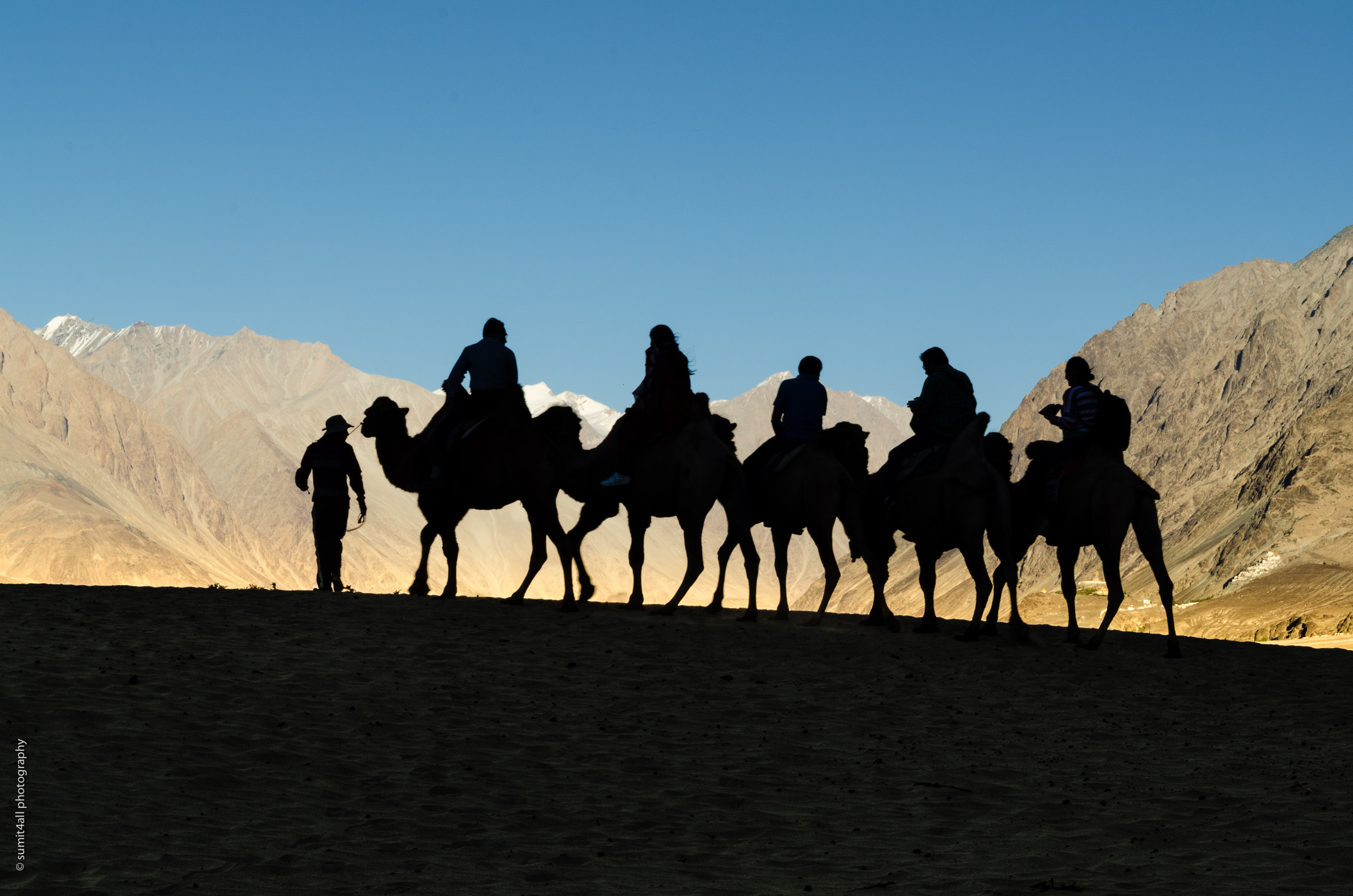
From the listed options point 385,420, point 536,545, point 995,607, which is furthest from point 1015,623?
point 385,420

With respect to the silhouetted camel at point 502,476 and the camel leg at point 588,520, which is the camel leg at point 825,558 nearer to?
the camel leg at point 588,520

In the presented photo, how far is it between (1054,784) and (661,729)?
10.2ft

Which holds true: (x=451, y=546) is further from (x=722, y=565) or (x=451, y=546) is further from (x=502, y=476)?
(x=722, y=565)

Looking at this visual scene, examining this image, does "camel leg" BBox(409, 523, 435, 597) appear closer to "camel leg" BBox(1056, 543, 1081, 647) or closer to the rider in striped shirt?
"camel leg" BBox(1056, 543, 1081, 647)

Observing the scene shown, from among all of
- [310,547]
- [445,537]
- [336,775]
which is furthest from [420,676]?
[310,547]

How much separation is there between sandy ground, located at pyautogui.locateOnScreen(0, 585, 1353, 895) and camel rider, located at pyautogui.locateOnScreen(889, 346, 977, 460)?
236 cm

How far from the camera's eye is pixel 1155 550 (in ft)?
51.3

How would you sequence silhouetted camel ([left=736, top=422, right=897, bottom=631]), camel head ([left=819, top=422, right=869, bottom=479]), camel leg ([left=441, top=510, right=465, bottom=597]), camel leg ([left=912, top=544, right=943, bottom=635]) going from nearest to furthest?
camel leg ([left=912, top=544, right=943, bottom=635]) → silhouetted camel ([left=736, top=422, right=897, bottom=631]) → camel head ([left=819, top=422, right=869, bottom=479]) → camel leg ([left=441, top=510, right=465, bottom=597])

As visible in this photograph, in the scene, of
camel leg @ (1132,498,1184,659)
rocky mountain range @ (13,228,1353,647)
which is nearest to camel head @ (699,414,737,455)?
camel leg @ (1132,498,1184,659)

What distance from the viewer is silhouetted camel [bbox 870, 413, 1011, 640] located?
1559 cm

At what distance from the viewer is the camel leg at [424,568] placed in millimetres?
17406

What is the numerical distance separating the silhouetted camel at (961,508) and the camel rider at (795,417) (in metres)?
1.34

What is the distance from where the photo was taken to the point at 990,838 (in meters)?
9.15

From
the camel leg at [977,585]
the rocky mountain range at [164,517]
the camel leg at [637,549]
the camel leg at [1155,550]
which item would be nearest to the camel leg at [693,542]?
the camel leg at [637,549]
